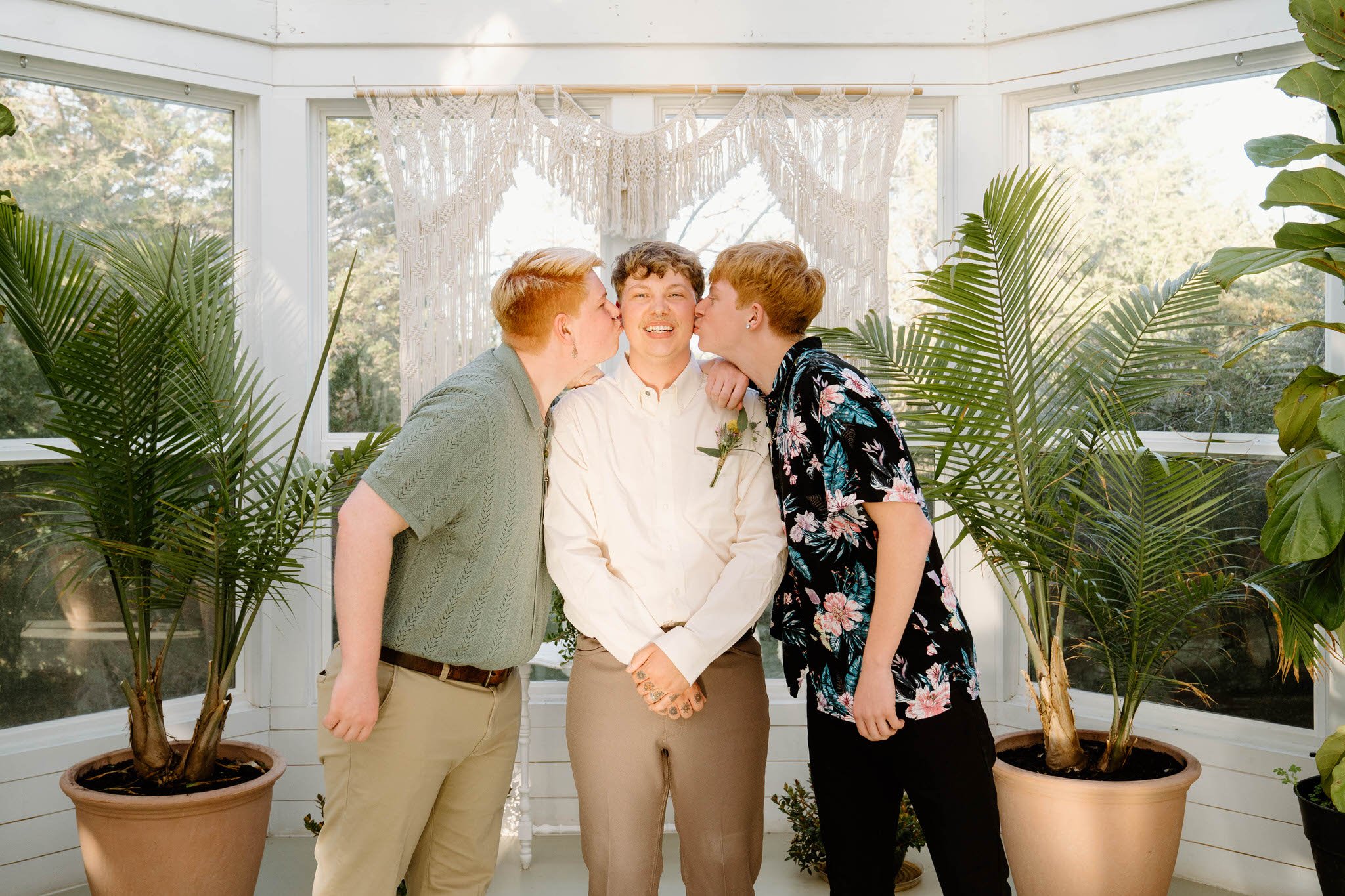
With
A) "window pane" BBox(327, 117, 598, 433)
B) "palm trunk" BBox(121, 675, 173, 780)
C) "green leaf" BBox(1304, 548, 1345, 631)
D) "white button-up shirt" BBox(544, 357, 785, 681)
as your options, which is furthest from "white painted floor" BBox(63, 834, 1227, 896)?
"white button-up shirt" BBox(544, 357, 785, 681)

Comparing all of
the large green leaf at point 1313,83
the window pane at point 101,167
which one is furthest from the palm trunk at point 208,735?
the large green leaf at point 1313,83

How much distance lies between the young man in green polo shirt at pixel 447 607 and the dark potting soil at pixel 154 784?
985 millimetres

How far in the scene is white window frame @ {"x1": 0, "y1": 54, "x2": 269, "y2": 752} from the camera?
290cm

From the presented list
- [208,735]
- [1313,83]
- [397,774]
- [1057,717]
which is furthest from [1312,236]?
[208,735]

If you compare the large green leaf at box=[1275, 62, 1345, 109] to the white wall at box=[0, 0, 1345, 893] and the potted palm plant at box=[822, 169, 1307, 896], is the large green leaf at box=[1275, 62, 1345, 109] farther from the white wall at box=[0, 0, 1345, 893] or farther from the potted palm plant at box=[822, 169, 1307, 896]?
the white wall at box=[0, 0, 1345, 893]

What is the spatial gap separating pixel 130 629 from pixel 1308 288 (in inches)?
128

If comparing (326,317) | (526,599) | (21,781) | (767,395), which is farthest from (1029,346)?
(21,781)

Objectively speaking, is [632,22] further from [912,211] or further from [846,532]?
[846,532]

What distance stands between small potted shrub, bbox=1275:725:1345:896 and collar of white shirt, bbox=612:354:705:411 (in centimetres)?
163

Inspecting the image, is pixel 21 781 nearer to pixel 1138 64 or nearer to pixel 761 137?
pixel 761 137

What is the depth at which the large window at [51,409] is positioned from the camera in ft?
9.55

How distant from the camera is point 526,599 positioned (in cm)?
175

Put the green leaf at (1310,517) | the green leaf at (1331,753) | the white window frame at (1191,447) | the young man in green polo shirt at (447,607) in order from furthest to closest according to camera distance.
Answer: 1. the white window frame at (1191,447)
2. the green leaf at (1331,753)
3. the green leaf at (1310,517)
4. the young man in green polo shirt at (447,607)

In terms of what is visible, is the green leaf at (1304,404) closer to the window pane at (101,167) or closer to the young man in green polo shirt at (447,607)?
the young man in green polo shirt at (447,607)
